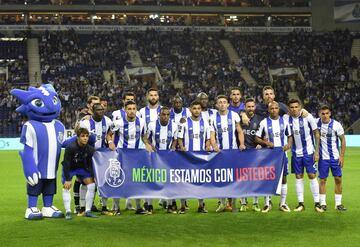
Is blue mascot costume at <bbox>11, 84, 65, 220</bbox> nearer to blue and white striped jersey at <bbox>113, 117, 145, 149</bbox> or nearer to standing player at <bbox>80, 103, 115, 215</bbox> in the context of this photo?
standing player at <bbox>80, 103, 115, 215</bbox>

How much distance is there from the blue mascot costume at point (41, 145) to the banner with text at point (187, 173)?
73 centimetres

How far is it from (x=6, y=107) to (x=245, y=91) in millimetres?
14724

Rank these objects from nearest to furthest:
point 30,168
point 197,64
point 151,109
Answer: point 30,168
point 151,109
point 197,64

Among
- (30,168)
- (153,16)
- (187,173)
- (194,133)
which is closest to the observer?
(30,168)

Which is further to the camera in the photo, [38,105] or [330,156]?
[330,156]

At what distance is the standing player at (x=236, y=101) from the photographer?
10766 millimetres

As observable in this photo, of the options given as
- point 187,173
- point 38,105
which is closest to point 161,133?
point 187,173

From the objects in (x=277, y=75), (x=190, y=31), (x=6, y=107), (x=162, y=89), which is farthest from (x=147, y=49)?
(x=6, y=107)

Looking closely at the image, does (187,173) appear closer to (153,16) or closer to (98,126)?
(98,126)

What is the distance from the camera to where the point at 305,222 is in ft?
30.2

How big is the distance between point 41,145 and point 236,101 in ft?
11.6

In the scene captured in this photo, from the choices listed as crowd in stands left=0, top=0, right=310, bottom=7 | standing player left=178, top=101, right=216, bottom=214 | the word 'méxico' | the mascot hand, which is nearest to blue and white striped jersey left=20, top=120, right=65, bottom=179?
the mascot hand

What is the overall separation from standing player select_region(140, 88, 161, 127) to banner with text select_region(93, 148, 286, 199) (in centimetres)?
82

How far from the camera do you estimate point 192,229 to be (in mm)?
8656
